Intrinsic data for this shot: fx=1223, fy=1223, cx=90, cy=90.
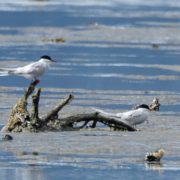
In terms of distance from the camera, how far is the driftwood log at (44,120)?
745 inches

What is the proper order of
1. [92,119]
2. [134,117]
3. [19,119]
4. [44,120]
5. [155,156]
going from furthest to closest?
[134,117] → [92,119] → [44,120] → [19,119] → [155,156]

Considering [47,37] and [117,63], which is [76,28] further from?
[117,63]

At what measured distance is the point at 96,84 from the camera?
28125 mm

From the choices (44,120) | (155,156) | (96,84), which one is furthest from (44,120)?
(96,84)

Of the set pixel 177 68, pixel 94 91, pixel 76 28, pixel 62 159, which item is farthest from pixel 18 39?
pixel 62 159

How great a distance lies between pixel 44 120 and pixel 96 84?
29.6 feet

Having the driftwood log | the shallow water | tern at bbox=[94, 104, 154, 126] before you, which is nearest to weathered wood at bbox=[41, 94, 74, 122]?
the driftwood log

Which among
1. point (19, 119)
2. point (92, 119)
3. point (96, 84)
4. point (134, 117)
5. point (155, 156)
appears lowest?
point (155, 156)

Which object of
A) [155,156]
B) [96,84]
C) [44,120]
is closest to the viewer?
[155,156]

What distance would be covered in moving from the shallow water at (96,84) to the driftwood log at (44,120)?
214 mm

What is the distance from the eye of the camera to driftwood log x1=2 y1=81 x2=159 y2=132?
1892cm

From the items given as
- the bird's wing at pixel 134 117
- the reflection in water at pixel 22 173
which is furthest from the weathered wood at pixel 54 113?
the reflection in water at pixel 22 173

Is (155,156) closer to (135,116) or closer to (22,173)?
(22,173)

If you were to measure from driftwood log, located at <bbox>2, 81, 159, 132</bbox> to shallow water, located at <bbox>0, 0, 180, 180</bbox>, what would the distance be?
214 millimetres
